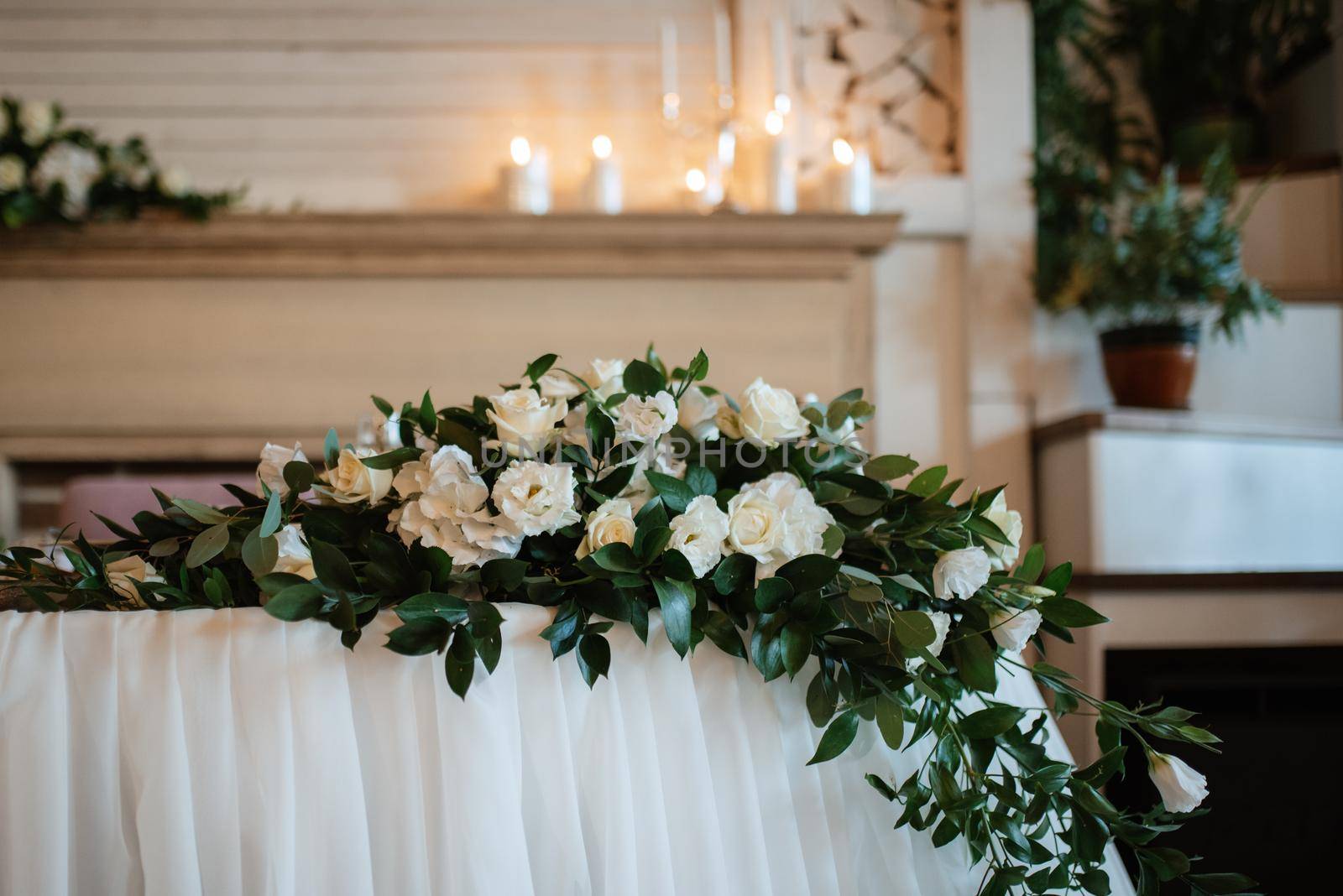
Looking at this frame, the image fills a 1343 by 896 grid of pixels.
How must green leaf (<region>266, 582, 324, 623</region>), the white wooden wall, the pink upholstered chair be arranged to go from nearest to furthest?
1. green leaf (<region>266, 582, 324, 623</region>)
2. the pink upholstered chair
3. the white wooden wall

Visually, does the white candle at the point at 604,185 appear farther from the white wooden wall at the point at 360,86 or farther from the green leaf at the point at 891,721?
the green leaf at the point at 891,721

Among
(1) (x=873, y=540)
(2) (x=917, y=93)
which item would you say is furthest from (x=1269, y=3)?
(1) (x=873, y=540)

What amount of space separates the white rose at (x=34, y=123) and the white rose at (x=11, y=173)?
60mm

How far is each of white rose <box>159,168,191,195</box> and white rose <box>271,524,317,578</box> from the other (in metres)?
1.89

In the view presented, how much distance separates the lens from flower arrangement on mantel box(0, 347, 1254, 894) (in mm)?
555

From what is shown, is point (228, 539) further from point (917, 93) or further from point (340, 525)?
point (917, 93)

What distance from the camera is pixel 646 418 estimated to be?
59 cm

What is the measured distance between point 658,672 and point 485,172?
2006 millimetres

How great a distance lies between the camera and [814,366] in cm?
222

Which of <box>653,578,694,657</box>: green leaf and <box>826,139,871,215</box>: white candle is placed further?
<box>826,139,871,215</box>: white candle

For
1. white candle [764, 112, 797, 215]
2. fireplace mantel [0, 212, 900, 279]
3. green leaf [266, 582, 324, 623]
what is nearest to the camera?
green leaf [266, 582, 324, 623]

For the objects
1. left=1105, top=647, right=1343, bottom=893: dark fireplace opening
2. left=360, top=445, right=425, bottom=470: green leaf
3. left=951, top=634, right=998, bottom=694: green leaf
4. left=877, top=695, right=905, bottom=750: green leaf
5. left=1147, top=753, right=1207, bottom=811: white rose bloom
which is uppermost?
left=360, top=445, right=425, bottom=470: green leaf

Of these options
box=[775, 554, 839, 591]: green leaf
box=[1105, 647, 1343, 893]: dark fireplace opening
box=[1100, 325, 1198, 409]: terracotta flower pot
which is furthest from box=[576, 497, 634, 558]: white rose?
box=[1100, 325, 1198, 409]: terracotta flower pot

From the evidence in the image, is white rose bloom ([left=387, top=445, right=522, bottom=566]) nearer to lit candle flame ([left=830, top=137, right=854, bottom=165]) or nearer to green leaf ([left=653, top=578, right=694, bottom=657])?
green leaf ([left=653, top=578, right=694, bottom=657])
